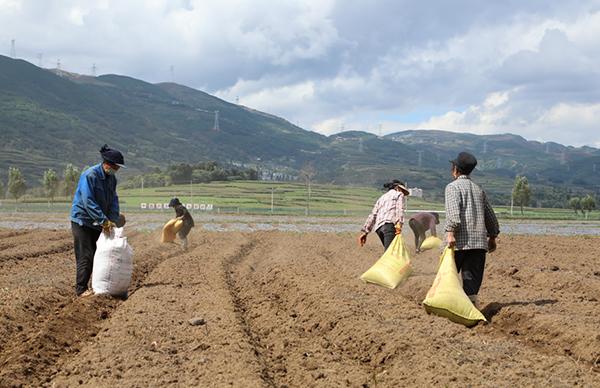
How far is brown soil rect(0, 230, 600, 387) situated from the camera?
4.92 m

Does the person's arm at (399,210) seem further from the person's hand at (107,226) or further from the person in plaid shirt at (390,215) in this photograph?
the person's hand at (107,226)

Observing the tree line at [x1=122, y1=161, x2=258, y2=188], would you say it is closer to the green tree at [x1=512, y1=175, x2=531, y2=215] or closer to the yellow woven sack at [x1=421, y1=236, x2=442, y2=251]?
the green tree at [x1=512, y1=175, x2=531, y2=215]

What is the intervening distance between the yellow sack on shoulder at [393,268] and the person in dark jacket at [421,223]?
Answer: 6381 millimetres

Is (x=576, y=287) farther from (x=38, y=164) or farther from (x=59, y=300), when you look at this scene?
(x=38, y=164)

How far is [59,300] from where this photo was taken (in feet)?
28.0

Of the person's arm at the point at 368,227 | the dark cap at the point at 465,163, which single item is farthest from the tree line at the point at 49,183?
the dark cap at the point at 465,163

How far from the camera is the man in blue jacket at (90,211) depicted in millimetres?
8727

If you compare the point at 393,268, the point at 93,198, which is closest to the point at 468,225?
the point at 393,268

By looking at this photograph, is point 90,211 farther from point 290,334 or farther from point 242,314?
point 290,334

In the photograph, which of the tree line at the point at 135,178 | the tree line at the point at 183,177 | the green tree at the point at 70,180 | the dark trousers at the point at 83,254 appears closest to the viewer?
the dark trousers at the point at 83,254

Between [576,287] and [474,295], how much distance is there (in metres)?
3.36

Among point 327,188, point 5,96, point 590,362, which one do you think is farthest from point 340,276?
point 5,96

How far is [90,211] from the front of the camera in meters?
8.69

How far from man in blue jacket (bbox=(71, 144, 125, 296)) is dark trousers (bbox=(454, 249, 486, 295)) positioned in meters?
4.63
